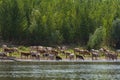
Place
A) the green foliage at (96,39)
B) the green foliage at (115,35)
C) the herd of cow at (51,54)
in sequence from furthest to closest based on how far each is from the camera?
1. the green foliage at (115,35)
2. the green foliage at (96,39)
3. the herd of cow at (51,54)


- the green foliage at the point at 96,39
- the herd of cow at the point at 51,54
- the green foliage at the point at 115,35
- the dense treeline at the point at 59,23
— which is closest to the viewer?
the herd of cow at the point at 51,54

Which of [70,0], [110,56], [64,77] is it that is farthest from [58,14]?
[64,77]

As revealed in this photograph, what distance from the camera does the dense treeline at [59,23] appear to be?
407 ft

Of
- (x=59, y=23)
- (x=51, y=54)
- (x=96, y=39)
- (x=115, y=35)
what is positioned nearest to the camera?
(x=51, y=54)

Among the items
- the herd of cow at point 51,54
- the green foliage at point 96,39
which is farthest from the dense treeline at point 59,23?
the herd of cow at point 51,54

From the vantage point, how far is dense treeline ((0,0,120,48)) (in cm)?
12406

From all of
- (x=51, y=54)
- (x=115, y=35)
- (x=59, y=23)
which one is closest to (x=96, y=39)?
(x=59, y=23)

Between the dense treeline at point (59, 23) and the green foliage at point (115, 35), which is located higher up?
the dense treeline at point (59, 23)

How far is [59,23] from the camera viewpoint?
130m

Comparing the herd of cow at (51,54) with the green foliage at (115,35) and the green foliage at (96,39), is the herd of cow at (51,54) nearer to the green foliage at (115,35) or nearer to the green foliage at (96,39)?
the green foliage at (96,39)

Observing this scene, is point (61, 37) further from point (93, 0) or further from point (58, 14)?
point (93, 0)

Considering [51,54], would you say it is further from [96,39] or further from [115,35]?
[115,35]

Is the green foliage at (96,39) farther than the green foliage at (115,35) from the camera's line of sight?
No

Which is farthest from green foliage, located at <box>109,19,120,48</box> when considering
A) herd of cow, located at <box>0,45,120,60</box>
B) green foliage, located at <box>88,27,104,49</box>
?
herd of cow, located at <box>0,45,120,60</box>
